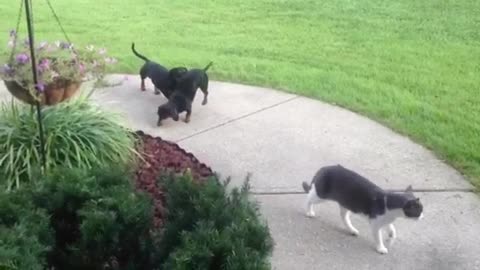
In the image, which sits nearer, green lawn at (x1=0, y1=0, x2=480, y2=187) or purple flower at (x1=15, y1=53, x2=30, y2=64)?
purple flower at (x1=15, y1=53, x2=30, y2=64)

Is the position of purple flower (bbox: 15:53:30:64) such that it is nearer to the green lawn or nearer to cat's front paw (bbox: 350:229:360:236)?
cat's front paw (bbox: 350:229:360:236)

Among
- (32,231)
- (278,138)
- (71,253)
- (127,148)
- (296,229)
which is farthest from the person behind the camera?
(278,138)

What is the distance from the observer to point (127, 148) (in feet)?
15.1

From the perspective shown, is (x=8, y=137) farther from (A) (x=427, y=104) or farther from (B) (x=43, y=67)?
(A) (x=427, y=104)

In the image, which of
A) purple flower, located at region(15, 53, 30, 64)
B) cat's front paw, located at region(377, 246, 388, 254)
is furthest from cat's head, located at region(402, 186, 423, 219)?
purple flower, located at region(15, 53, 30, 64)

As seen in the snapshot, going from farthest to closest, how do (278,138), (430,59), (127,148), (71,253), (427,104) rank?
1. (430,59)
2. (427,104)
3. (278,138)
4. (127,148)
5. (71,253)

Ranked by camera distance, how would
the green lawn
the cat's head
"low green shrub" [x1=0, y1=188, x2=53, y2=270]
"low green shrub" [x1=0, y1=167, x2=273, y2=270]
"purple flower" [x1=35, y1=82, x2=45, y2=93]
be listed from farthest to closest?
the green lawn < "purple flower" [x1=35, y1=82, x2=45, y2=93] < the cat's head < "low green shrub" [x1=0, y1=167, x2=273, y2=270] < "low green shrub" [x1=0, y1=188, x2=53, y2=270]

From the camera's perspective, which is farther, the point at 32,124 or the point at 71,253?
the point at 32,124

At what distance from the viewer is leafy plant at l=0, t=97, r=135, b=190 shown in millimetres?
4297

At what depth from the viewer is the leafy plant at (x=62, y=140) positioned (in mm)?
4297

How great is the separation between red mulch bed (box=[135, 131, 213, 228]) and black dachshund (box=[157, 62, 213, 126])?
327 mm

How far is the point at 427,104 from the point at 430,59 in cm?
148

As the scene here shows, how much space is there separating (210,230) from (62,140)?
6.30 ft

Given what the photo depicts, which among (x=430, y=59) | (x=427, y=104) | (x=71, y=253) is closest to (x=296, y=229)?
(x=71, y=253)
